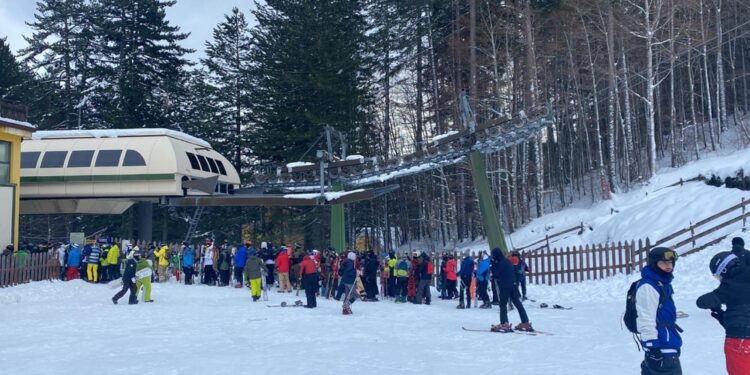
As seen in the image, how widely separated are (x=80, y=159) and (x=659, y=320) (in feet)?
92.4

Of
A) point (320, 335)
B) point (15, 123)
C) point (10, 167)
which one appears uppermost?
point (15, 123)

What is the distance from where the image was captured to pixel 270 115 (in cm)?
3706

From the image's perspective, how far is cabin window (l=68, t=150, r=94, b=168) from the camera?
93.9 feet

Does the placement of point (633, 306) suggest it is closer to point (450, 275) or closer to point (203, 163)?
point (450, 275)

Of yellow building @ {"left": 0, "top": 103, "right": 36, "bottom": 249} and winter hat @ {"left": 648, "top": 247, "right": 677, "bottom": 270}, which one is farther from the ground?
yellow building @ {"left": 0, "top": 103, "right": 36, "bottom": 249}

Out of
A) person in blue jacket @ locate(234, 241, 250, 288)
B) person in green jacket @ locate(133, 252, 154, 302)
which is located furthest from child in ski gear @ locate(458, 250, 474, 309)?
person in green jacket @ locate(133, 252, 154, 302)

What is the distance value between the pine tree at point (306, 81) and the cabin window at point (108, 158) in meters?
9.63

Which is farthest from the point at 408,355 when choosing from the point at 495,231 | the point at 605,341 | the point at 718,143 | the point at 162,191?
the point at 718,143

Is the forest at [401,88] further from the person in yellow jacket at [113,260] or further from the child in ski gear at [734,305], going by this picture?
the child in ski gear at [734,305]

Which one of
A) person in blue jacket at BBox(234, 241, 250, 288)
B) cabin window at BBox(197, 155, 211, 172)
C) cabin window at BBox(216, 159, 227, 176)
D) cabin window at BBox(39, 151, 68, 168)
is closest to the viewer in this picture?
person in blue jacket at BBox(234, 241, 250, 288)

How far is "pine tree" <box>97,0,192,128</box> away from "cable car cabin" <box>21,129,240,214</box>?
1148cm

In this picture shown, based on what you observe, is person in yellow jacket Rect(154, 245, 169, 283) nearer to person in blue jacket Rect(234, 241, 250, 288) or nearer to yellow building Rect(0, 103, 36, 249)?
person in blue jacket Rect(234, 241, 250, 288)

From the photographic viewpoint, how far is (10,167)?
2277 cm

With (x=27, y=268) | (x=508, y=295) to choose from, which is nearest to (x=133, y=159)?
(x=27, y=268)
